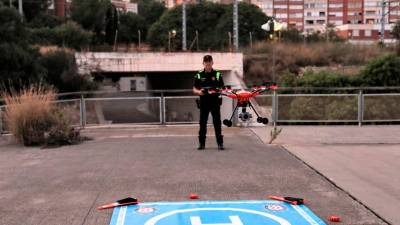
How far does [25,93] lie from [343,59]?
2691cm

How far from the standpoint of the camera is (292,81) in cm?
2528

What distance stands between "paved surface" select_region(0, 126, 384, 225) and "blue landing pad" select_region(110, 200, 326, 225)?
0.74 ft

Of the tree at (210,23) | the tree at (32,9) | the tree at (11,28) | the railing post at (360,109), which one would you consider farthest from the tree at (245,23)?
the railing post at (360,109)

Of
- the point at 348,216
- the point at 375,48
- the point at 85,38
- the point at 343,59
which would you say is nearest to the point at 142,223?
the point at 348,216

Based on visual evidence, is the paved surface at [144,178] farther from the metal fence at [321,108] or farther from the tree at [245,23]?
the tree at [245,23]

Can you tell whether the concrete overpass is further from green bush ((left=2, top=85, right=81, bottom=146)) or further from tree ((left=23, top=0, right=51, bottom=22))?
tree ((left=23, top=0, right=51, bottom=22))

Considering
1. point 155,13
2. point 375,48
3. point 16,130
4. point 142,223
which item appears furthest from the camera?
point 155,13

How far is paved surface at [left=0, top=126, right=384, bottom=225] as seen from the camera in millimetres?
5738

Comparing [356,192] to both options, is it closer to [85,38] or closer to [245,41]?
[85,38]

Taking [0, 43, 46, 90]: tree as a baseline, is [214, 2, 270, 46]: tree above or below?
above

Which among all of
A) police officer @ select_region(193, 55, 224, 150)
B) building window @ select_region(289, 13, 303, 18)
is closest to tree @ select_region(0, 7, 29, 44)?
police officer @ select_region(193, 55, 224, 150)

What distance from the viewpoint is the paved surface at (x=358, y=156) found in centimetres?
628

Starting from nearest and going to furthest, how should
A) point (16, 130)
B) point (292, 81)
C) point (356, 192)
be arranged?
point (356, 192) < point (16, 130) < point (292, 81)

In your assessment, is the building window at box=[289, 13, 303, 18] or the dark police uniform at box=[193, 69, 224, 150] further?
the building window at box=[289, 13, 303, 18]
